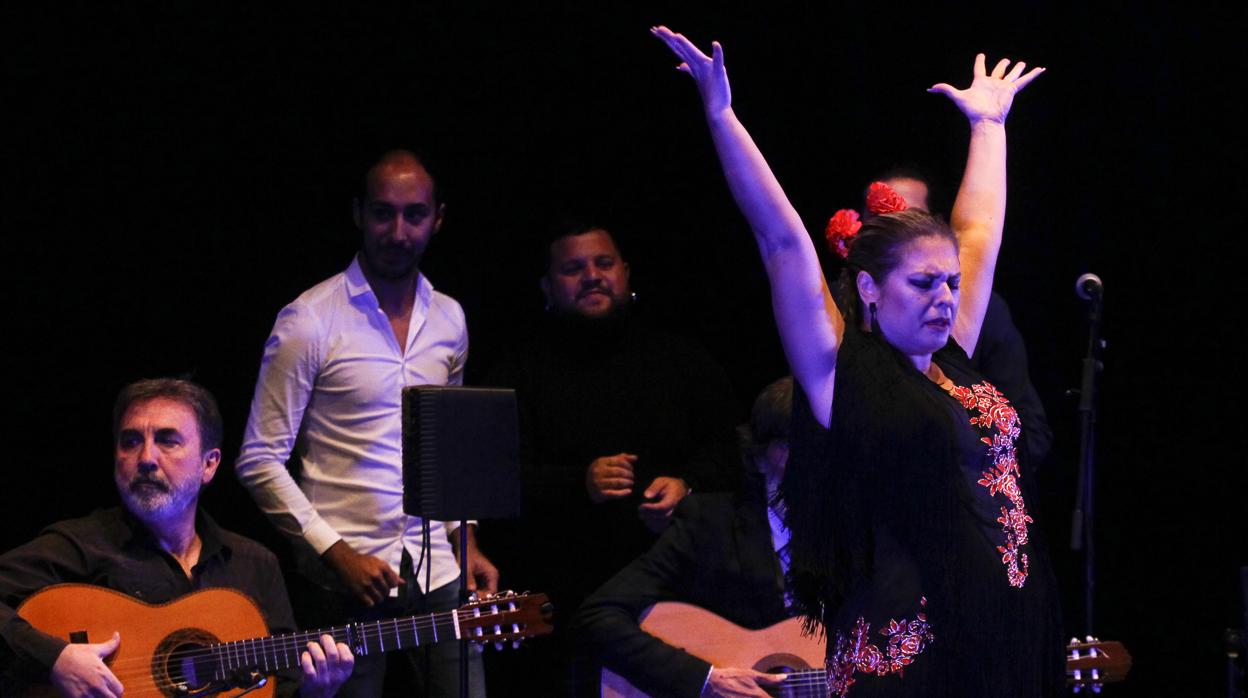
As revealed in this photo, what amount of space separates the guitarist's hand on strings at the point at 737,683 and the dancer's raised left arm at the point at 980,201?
4.38 feet

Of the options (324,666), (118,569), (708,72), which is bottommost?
(324,666)

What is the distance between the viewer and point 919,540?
2.44 metres

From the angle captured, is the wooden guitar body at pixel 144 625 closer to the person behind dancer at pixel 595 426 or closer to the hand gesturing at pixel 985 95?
the person behind dancer at pixel 595 426

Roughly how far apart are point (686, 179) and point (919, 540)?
2.83 meters

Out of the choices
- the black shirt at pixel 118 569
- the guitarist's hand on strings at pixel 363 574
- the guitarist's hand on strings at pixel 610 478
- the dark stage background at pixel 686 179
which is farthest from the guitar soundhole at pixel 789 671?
the dark stage background at pixel 686 179

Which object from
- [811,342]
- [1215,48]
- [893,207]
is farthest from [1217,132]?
[811,342]

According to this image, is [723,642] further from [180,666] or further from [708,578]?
[180,666]

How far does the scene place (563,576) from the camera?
440 centimetres

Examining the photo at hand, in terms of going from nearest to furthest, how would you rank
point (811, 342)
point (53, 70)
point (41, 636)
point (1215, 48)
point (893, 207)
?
point (811, 342)
point (893, 207)
point (41, 636)
point (53, 70)
point (1215, 48)

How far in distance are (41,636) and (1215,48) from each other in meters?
3.98

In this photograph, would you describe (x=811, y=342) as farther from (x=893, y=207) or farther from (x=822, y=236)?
(x=822, y=236)

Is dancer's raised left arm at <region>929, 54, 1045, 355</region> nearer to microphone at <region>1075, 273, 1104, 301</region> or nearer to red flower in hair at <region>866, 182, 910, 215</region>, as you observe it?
red flower in hair at <region>866, 182, 910, 215</region>

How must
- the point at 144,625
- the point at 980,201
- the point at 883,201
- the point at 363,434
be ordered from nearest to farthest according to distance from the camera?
1. the point at 883,201
2. the point at 980,201
3. the point at 144,625
4. the point at 363,434

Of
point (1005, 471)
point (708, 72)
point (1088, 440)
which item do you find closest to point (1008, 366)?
point (1088, 440)
